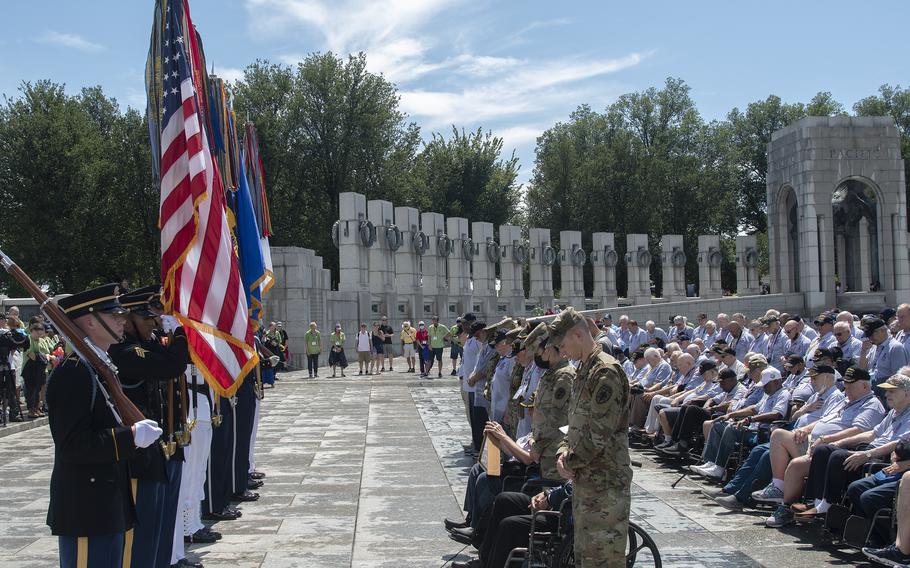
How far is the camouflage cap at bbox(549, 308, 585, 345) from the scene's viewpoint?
559 cm

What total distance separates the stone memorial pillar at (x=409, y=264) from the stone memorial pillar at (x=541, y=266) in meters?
9.17

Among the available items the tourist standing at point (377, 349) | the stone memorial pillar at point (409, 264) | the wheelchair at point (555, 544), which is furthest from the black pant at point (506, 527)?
the stone memorial pillar at point (409, 264)

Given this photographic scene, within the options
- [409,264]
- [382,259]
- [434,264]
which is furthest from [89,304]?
[434,264]

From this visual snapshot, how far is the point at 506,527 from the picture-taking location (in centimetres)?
621

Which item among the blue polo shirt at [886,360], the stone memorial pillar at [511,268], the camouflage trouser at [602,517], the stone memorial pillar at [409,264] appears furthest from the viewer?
the stone memorial pillar at [511,268]

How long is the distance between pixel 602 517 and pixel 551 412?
1.58 m

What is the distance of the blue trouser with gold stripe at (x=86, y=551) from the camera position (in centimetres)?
495

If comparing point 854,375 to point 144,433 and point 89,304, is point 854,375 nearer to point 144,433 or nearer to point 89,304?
point 144,433

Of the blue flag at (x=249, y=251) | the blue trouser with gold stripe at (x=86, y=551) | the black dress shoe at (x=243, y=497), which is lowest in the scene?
the black dress shoe at (x=243, y=497)

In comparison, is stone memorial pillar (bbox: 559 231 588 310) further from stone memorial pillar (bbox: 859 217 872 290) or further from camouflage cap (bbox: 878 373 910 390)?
camouflage cap (bbox: 878 373 910 390)

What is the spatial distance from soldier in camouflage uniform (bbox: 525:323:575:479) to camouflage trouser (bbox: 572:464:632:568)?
126cm

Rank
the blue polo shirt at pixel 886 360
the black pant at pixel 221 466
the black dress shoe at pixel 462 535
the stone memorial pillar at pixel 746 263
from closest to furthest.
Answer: the black dress shoe at pixel 462 535 → the black pant at pixel 221 466 → the blue polo shirt at pixel 886 360 → the stone memorial pillar at pixel 746 263

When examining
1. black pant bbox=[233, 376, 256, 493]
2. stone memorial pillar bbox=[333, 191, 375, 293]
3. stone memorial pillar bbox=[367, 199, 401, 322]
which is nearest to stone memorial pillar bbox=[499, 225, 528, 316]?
stone memorial pillar bbox=[367, 199, 401, 322]

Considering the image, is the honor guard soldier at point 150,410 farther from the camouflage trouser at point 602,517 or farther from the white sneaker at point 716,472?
the white sneaker at point 716,472
